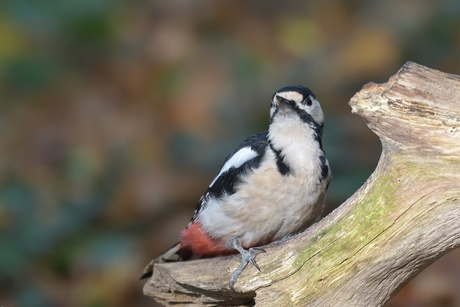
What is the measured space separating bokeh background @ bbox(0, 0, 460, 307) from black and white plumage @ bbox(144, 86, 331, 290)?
1710 mm

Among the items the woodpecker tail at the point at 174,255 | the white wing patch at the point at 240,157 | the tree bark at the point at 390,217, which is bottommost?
the tree bark at the point at 390,217

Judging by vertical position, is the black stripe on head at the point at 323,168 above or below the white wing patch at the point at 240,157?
below

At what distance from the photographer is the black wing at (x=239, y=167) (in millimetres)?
3342

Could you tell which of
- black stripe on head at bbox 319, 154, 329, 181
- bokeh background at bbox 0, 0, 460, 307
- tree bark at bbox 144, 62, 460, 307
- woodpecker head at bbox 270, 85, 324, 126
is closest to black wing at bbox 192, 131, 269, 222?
woodpecker head at bbox 270, 85, 324, 126

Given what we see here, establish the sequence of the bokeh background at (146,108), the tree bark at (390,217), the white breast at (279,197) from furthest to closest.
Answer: the bokeh background at (146,108), the white breast at (279,197), the tree bark at (390,217)

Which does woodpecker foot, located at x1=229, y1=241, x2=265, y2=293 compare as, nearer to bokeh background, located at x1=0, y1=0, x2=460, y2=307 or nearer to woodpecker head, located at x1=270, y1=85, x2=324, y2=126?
woodpecker head, located at x1=270, y1=85, x2=324, y2=126

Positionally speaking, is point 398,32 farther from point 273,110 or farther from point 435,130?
point 435,130

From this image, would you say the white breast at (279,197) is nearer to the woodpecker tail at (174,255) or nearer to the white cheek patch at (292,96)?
the white cheek patch at (292,96)

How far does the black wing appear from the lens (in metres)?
3.34

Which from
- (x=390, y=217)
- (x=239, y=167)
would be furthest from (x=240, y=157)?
(x=390, y=217)

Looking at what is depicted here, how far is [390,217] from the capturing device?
255cm

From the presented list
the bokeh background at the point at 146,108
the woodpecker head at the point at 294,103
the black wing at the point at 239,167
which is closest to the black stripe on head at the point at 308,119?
the woodpecker head at the point at 294,103

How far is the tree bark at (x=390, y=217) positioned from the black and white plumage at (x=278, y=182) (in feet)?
1.08

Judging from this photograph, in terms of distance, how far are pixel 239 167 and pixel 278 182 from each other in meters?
0.29
